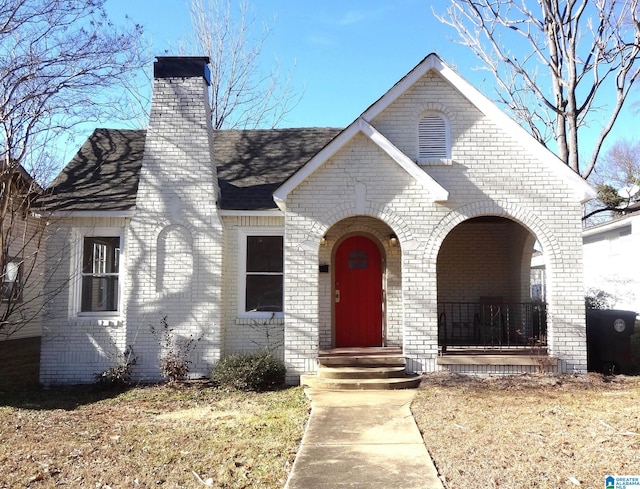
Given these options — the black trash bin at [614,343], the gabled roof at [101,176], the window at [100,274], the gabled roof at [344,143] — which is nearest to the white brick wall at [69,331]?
the window at [100,274]

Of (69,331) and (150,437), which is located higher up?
(69,331)

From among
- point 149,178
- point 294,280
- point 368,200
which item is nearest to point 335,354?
point 294,280

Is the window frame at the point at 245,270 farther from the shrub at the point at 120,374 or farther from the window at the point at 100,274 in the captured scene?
the window at the point at 100,274

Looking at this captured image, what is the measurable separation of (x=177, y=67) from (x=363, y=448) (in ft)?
28.6

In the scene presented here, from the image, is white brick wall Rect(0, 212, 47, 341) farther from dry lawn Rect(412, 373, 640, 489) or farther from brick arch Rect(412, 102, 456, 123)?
dry lawn Rect(412, 373, 640, 489)

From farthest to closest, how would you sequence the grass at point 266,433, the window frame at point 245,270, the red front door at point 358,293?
the red front door at point 358,293, the window frame at point 245,270, the grass at point 266,433

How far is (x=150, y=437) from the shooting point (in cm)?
681

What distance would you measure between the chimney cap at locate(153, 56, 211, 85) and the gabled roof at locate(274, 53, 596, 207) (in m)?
3.36

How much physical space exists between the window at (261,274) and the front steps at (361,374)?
5.70ft

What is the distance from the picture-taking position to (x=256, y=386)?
31.1 ft

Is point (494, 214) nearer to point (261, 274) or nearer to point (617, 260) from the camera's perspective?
point (261, 274)

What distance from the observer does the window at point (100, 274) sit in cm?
1105

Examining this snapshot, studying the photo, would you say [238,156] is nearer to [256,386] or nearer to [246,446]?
[256,386]

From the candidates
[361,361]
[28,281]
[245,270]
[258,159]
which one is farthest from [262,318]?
[28,281]
